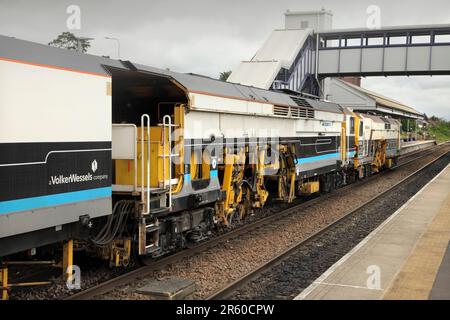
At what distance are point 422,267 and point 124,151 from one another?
556cm

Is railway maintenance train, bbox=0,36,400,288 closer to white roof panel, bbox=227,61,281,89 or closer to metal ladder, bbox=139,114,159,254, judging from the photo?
metal ladder, bbox=139,114,159,254

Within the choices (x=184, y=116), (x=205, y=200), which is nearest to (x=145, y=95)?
(x=184, y=116)

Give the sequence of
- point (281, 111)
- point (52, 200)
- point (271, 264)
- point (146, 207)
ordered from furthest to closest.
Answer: point (281, 111), point (271, 264), point (146, 207), point (52, 200)

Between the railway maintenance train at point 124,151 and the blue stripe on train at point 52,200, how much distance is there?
14mm

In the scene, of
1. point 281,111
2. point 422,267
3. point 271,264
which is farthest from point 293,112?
point 422,267

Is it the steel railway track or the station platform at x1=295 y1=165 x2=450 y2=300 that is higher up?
the station platform at x1=295 y1=165 x2=450 y2=300

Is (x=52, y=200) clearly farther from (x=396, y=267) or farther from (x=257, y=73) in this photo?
(x=257, y=73)

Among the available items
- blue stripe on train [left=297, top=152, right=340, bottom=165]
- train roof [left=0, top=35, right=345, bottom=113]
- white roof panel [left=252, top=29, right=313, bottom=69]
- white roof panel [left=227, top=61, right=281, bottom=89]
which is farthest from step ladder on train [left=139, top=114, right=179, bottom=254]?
white roof panel [left=252, top=29, right=313, bottom=69]

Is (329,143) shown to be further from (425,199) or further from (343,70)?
(343,70)

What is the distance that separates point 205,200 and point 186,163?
1.20 metres

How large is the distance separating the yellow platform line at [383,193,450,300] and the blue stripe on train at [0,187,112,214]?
4456 mm

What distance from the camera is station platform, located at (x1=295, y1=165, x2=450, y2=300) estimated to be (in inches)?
277

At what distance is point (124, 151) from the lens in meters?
8.17

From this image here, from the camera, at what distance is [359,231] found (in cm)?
1305
